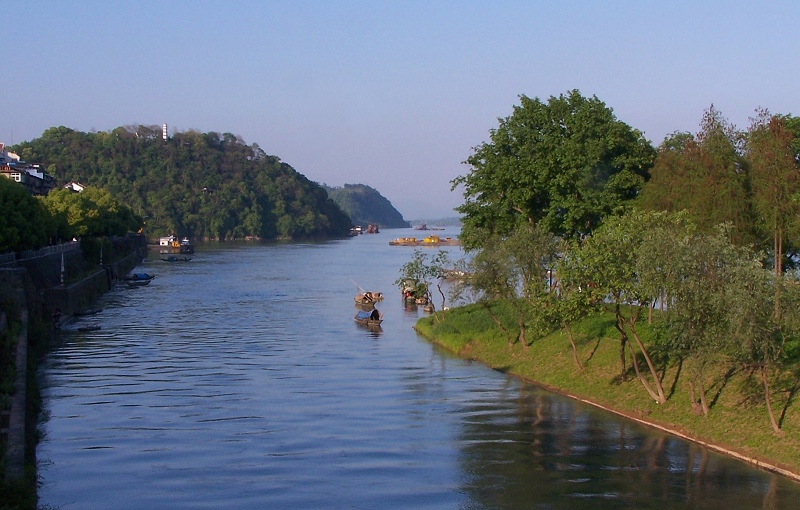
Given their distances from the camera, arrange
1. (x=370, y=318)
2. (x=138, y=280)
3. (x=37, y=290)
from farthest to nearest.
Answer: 1. (x=138, y=280)
2. (x=370, y=318)
3. (x=37, y=290)

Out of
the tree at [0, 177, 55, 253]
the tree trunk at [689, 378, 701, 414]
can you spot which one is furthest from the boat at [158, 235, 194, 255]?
the tree trunk at [689, 378, 701, 414]

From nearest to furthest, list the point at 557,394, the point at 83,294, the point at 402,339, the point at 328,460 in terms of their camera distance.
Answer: the point at 328,460 < the point at 557,394 < the point at 402,339 < the point at 83,294

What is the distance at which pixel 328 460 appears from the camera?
27094 millimetres

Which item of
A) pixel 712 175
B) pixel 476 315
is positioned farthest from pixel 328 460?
pixel 476 315

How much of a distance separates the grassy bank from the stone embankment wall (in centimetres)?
2022

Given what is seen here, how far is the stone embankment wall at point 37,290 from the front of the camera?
76.5 feet

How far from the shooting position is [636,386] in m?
34.5

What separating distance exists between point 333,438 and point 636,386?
12233 millimetres

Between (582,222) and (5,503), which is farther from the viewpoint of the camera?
(582,222)

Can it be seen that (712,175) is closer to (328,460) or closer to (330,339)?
(328,460)

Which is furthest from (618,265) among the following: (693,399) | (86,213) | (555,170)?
(86,213)

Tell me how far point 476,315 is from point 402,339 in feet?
18.9

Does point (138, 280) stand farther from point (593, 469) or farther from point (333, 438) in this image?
point (593, 469)

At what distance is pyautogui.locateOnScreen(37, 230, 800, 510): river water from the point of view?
77.8 feet
